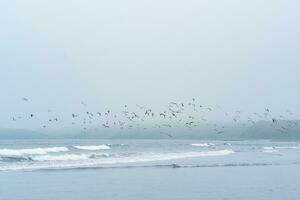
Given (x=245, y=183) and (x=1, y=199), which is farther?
(x=245, y=183)

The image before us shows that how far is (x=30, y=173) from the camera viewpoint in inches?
1120

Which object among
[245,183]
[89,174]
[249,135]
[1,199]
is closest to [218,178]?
[245,183]

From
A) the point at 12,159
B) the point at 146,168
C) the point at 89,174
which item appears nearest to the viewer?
the point at 89,174

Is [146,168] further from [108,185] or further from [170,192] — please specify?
[170,192]

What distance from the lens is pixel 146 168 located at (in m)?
31.8

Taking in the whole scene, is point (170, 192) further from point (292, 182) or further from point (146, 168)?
point (146, 168)

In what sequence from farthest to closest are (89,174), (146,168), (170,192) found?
(146,168), (89,174), (170,192)

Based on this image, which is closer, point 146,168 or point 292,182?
point 292,182

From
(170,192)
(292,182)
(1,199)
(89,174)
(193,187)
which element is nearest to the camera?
(1,199)

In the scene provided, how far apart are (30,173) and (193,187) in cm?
921

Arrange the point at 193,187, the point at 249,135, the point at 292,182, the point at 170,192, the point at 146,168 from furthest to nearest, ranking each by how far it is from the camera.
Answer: the point at 249,135
the point at 146,168
the point at 292,182
the point at 193,187
the point at 170,192

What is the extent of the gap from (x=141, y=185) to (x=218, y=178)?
434cm

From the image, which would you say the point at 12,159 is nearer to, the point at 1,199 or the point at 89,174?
the point at 89,174

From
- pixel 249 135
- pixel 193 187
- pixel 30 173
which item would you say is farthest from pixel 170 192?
pixel 249 135
